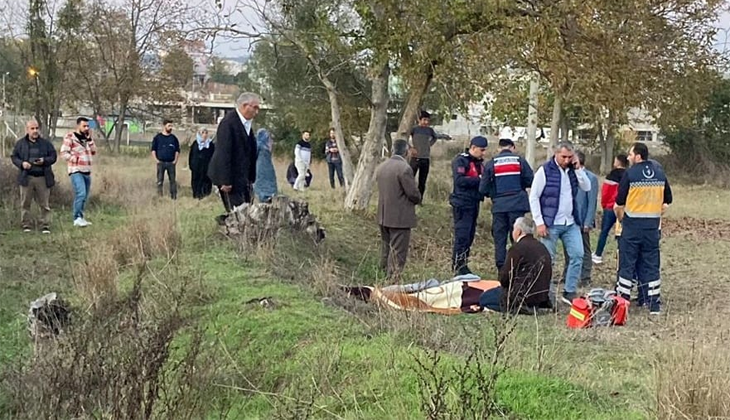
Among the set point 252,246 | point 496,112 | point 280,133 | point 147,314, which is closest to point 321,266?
point 252,246

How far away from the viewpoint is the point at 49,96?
3506cm

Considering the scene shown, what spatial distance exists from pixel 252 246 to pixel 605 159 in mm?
30521

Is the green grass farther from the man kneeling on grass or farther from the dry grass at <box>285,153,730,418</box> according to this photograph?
the man kneeling on grass

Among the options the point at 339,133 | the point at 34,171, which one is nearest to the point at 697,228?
the point at 339,133

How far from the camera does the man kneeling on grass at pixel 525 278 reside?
8.88m

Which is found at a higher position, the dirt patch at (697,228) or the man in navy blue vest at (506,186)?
the man in navy blue vest at (506,186)

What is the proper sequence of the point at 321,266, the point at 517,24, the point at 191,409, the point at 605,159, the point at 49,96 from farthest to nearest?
the point at 605,159 → the point at 49,96 → the point at 517,24 → the point at 321,266 → the point at 191,409

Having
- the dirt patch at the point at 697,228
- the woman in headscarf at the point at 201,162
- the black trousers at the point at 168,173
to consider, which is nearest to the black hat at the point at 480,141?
the woman in headscarf at the point at 201,162

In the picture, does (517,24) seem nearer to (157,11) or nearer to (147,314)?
(147,314)

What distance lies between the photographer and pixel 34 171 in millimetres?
13258

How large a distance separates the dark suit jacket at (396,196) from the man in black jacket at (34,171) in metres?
5.16

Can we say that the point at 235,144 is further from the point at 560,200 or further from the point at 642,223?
the point at 642,223

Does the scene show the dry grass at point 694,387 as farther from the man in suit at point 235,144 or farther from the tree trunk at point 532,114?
the tree trunk at point 532,114

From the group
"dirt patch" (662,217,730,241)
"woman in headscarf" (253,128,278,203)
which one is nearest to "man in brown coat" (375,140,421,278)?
"woman in headscarf" (253,128,278,203)
